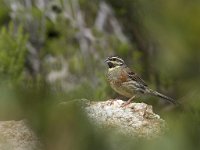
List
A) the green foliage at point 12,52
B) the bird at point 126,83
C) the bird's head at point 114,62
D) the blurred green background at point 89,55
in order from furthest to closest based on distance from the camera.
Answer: the green foliage at point 12,52 → the bird's head at point 114,62 → the bird at point 126,83 → the blurred green background at point 89,55

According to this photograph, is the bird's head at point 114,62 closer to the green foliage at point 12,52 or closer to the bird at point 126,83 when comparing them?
A: the bird at point 126,83

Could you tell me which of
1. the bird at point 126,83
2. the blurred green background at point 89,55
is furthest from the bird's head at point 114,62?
the blurred green background at point 89,55

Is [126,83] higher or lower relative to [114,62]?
lower

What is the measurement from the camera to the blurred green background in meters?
2.08

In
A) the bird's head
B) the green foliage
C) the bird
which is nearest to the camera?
the bird

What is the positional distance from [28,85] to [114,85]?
436cm

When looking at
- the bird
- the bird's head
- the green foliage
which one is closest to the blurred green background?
the green foliage

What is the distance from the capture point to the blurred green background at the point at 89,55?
2082 millimetres

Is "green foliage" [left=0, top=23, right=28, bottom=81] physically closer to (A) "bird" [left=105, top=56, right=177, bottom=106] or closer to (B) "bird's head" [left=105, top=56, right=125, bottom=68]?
(B) "bird's head" [left=105, top=56, right=125, bottom=68]

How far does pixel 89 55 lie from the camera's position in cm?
1534

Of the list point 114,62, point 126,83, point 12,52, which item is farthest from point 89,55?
point 126,83

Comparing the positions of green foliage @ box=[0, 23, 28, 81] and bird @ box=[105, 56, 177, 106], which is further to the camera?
green foliage @ box=[0, 23, 28, 81]

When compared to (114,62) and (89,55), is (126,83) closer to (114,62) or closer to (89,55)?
(114,62)

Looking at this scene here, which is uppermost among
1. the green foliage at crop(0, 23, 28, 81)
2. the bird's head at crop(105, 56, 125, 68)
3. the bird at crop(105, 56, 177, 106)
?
the green foliage at crop(0, 23, 28, 81)
